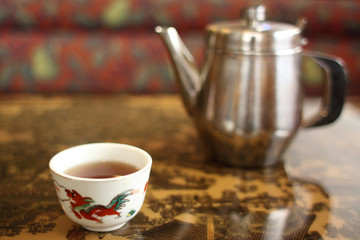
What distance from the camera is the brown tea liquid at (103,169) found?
509mm

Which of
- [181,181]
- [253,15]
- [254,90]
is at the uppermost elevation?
[253,15]

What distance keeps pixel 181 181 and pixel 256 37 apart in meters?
0.24

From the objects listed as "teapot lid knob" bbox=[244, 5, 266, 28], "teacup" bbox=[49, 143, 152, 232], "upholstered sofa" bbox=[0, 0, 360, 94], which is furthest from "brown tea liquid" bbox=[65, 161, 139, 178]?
"upholstered sofa" bbox=[0, 0, 360, 94]

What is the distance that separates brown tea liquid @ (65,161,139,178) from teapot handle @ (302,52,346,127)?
0.32 meters

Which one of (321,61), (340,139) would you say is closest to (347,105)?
(340,139)

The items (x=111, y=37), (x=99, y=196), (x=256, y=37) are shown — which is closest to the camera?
(x=99, y=196)

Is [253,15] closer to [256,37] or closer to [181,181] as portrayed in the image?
[256,37]

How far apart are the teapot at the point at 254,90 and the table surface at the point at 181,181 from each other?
45 millimetres

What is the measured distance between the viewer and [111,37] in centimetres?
127

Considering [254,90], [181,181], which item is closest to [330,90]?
[254,90]

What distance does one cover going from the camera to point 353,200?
1.86 ft

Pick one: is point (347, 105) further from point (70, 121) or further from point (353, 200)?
point (70, 121)

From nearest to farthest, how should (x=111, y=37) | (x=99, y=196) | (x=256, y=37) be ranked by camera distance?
(x=99, y=196) → (x=256, y=37) → (x=111, y=37)

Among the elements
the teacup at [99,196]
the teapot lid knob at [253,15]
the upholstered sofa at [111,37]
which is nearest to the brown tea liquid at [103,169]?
the teacup at [99,196]
